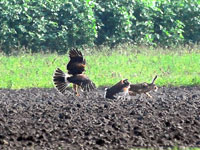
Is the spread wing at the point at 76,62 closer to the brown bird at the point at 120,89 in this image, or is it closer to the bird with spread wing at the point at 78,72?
the bird with spread wing at the point at 78,72

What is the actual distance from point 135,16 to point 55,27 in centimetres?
354

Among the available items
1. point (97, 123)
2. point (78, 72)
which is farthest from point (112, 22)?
point (97, 123)

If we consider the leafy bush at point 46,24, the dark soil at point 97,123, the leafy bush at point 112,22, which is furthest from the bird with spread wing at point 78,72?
the leafy bush at point 112,22

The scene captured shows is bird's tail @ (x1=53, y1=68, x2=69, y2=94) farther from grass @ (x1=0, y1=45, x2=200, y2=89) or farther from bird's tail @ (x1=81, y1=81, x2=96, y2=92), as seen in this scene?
grass @ (x1=0, y1=45, x2=200, y2=89)

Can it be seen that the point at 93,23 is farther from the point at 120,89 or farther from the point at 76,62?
the point at 120,89

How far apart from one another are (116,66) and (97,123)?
9519 mm

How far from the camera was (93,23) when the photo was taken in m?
23.6

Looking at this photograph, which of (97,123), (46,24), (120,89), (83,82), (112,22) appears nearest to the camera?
(97,123)

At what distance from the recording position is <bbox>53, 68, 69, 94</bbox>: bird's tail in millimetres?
12555

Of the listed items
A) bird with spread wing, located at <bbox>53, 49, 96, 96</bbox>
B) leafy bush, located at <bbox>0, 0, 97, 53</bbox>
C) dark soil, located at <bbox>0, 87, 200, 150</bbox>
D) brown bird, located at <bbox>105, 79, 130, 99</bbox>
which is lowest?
dark soil, located at <bbox>0, 87, 200, 150</bbox>

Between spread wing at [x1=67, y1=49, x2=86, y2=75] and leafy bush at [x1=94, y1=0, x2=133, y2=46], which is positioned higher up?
leafy bush at [x1=94, y1=0, x2=133, y2=46]

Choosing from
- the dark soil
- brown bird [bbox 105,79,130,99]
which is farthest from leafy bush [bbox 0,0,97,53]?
brown bird [bbox 105,79,130,99]

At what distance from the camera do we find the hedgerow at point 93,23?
74.1 ft

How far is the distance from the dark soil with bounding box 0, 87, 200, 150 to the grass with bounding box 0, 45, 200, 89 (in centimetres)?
359
